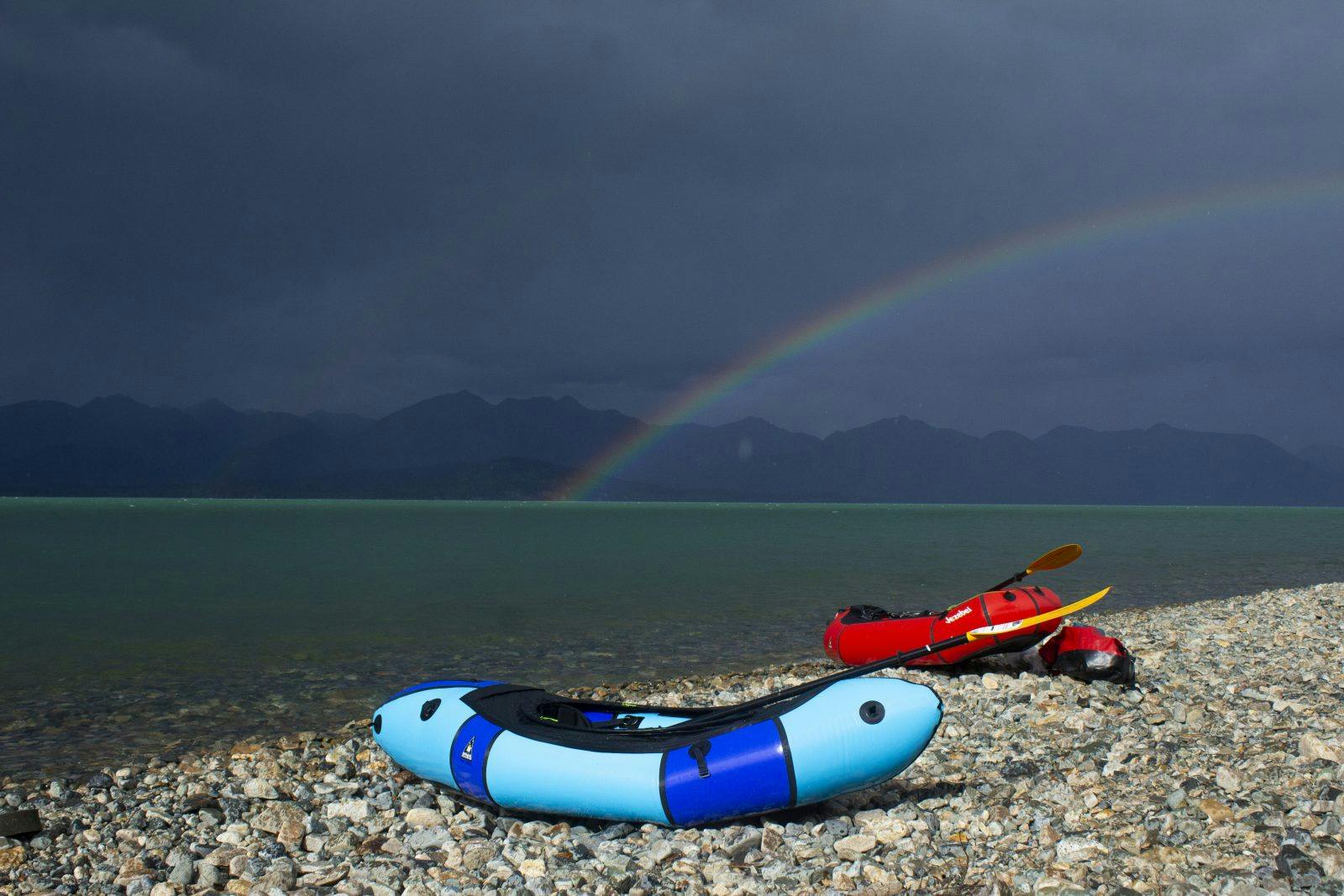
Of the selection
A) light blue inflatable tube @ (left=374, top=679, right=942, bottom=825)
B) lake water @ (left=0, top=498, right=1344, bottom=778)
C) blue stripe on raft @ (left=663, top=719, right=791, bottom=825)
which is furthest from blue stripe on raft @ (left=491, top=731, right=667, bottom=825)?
lake water @ (left=0, top=498, right=1344, bottom=778)

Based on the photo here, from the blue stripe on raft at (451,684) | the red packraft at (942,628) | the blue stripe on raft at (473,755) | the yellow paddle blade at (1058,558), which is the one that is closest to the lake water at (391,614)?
the red packraft at (942,628)

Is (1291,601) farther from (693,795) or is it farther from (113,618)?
(113,618)

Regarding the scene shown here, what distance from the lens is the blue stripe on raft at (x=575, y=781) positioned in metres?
6.09

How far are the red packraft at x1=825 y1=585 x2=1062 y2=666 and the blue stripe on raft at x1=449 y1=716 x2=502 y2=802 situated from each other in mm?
5635

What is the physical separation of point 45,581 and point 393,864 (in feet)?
105

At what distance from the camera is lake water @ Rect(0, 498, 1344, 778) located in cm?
1180

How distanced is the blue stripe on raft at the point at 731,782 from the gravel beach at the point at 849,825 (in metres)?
0.17

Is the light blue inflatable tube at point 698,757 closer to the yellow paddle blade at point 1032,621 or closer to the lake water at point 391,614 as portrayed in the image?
the yellow paddle blade at point 1032,621

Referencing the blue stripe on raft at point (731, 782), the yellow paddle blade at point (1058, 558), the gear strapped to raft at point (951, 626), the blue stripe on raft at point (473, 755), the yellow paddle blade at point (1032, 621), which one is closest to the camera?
the blue stripe on raft at point (731, 782)

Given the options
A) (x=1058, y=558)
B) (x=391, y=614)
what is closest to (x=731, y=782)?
(x=1058, y=558)

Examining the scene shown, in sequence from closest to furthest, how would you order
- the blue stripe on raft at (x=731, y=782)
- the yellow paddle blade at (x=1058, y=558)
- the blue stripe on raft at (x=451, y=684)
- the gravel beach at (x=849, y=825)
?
the gravel beach at (x=849, y=825)
the blue stripe on raft at (x=731, y=782)
the blue stripe on raft at (x=451, y=684)
the yellow paddle blade at (x=1058, y=558)

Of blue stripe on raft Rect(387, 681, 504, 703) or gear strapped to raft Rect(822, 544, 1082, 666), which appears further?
gear strapped to raft Rect(822, 544, 1082, 666)

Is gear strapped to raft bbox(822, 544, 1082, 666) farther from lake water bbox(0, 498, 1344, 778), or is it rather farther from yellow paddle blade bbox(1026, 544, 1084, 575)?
lake water bbox(0, 498, 1344, 778)

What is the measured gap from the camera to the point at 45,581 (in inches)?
1218
